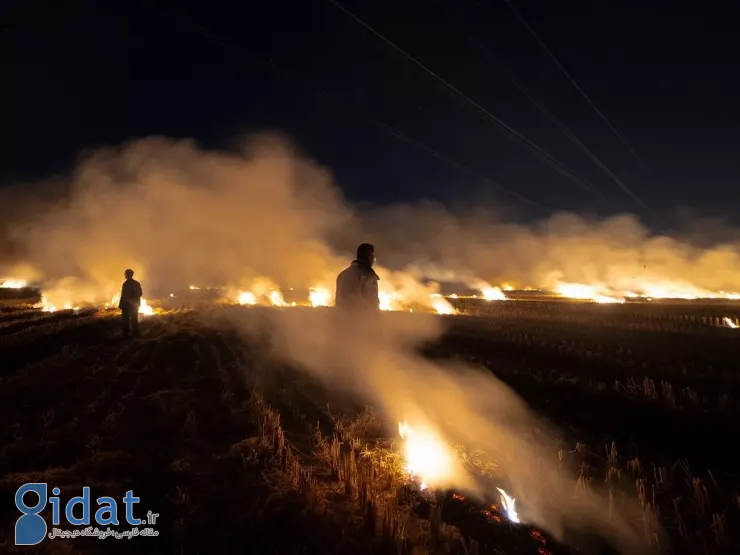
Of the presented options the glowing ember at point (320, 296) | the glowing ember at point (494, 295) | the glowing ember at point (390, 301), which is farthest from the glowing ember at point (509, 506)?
the glowing ember at point (494, 295)

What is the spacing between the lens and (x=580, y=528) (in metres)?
3.15

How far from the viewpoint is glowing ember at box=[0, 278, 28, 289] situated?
51263mm

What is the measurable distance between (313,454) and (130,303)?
35.7 ft

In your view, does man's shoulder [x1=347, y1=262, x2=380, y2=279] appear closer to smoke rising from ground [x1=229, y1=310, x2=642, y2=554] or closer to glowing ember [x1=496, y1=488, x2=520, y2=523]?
smoke rising from ground [x1=229, y1=310, x2=642, y2=554]

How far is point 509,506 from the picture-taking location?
3.30 metres

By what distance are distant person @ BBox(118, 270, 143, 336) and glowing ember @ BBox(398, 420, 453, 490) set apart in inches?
434

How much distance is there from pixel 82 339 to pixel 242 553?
40.7 feet

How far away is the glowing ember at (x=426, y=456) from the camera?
391 cm

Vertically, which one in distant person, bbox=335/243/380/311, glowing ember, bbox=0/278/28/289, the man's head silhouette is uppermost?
glowing ember, bbox=0/278/28/289

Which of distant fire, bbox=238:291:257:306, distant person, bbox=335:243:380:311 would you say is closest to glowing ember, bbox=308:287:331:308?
distant fire, bbox=238:291:257:306

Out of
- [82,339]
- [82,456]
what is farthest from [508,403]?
[82,339]

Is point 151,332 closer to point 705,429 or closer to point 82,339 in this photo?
point 82,339

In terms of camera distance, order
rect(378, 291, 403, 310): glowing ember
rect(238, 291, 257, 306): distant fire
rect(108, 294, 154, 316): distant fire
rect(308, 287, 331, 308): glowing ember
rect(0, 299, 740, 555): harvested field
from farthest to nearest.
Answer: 1. rect(238, 291, 257, 306): distant fire
2. rect(308, 287, 331, 308): glowing ember
3. rect(378, 291, 403, 310): glowing ember
4. rect(108, 294, 154, 316): distant fire
5. rect(0, 299, 740, 555): harvested field

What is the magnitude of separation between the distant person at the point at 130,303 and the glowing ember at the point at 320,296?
20.1 m
